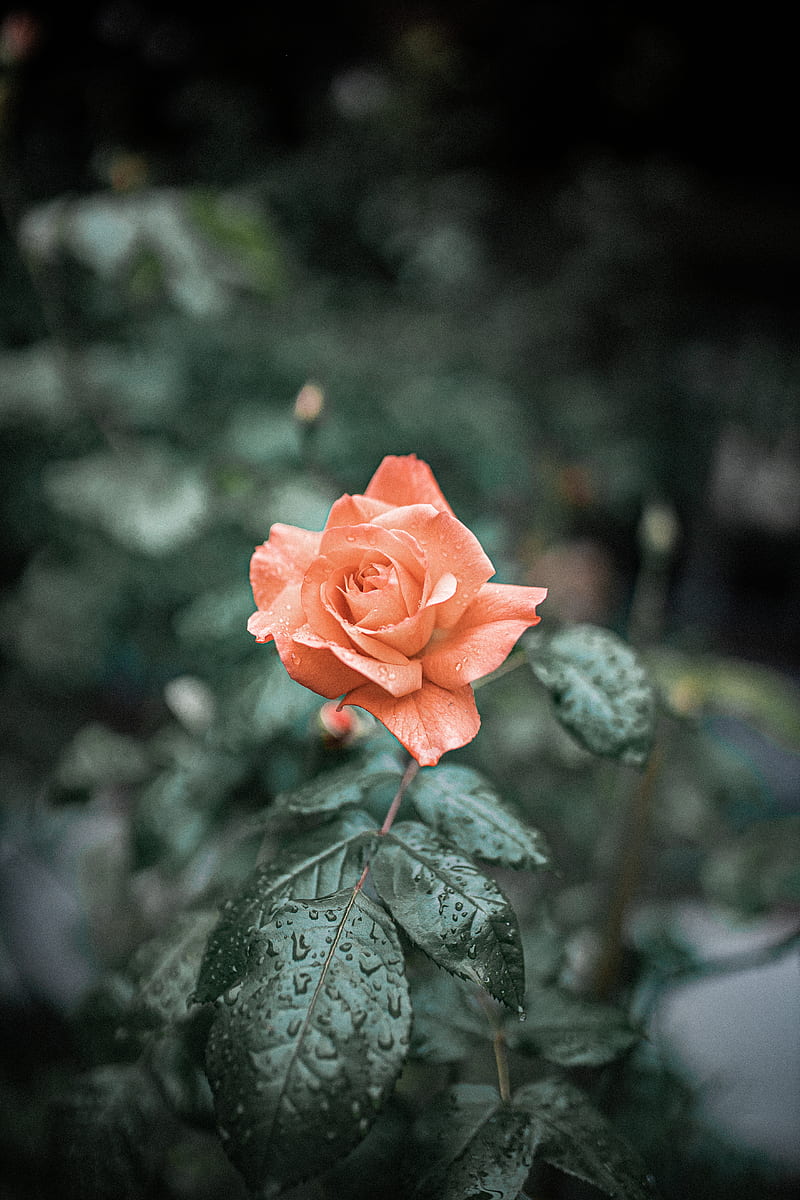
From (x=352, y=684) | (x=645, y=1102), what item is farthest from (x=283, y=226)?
(x=645, y=1102)

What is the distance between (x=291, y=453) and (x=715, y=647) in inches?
55.3

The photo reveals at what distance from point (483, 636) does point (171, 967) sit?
29cm

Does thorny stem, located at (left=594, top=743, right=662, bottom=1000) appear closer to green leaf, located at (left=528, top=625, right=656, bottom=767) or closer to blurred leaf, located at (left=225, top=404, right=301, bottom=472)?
green leaf, located at (left=528, top=625, right=656, bottom=767)

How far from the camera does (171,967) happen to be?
1.39ft

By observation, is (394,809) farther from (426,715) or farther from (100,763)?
(100,763)

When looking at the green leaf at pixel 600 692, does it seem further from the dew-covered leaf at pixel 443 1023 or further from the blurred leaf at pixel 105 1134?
the blurred leaf at pixel 105 1134

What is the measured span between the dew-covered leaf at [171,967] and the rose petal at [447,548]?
25cm

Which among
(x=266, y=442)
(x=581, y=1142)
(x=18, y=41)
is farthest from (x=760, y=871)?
(x=18, y=41)

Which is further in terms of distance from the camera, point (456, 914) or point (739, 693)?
point (739, 693)

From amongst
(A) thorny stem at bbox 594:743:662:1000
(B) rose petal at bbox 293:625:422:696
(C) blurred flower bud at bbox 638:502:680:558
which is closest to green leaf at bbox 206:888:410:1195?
(B) rose petal at bbox 293:625:422:696

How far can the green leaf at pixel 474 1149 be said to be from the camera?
0.34 m

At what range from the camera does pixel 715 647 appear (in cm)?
182

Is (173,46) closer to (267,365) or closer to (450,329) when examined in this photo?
(267,365)

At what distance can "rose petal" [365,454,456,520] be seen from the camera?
40cm
